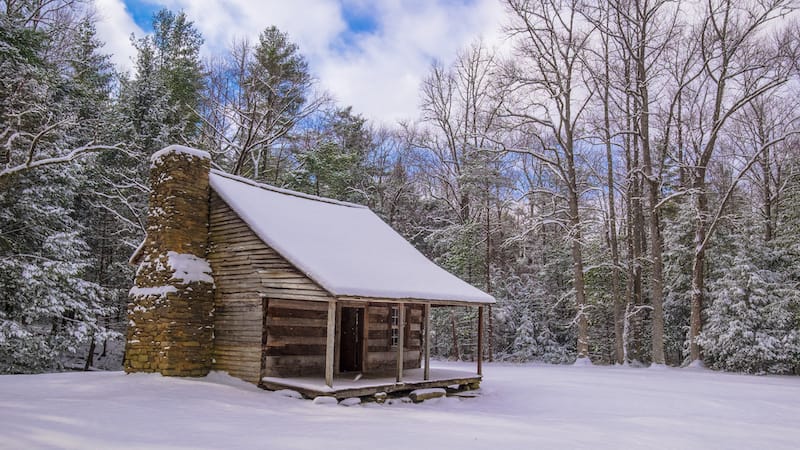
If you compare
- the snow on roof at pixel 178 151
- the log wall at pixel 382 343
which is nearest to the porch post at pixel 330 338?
the log wall at pixel 382 343

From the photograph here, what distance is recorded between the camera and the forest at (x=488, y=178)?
63.4 feet

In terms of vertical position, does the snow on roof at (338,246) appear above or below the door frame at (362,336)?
above

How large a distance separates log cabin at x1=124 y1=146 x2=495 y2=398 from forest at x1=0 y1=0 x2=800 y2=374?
504 centimetres

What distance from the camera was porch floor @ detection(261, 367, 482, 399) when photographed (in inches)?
451

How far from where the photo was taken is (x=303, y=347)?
44.1ft

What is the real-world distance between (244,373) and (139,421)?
4.36 m

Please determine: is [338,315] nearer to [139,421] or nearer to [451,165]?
[139,421]

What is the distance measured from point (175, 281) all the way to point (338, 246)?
3.96m

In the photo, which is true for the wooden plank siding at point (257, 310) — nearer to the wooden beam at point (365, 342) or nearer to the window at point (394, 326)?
the wooden beam at point (365, 342)

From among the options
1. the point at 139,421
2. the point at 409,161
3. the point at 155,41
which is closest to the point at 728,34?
the point at 409,161

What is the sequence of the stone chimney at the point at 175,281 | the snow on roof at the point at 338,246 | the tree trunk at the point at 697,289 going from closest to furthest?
the snow on roof at the point at 338,246 < the stone chimney at the point at 175,281 < the tree trunk at the point at 697,289

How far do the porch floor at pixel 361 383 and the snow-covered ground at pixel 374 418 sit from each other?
302 millimetres

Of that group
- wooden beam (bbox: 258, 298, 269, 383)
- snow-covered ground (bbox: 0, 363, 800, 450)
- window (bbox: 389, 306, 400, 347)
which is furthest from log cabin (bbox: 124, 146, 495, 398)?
window (bbox: 389, 306, 400, 347)

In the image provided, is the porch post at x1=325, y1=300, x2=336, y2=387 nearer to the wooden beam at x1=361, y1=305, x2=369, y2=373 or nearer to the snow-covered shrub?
the wooden beam at x1=361, y1=305, x2=369, y2=373
